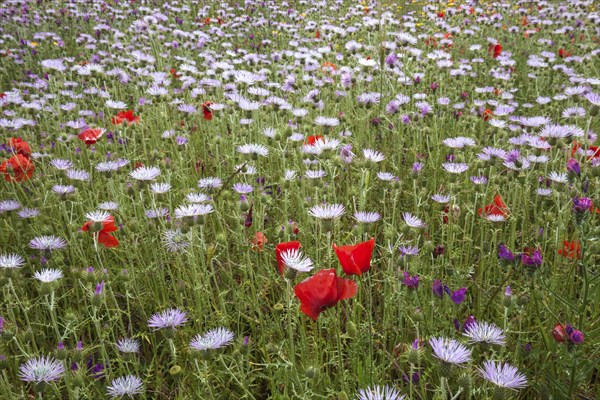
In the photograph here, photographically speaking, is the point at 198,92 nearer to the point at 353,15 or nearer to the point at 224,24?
the point at 224,24

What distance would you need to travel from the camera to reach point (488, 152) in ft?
8.03

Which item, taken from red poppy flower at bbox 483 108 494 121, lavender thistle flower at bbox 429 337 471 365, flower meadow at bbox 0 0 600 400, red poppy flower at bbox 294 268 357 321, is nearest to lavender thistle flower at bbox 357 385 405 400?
flower meadow at bbox 0 0 600 400

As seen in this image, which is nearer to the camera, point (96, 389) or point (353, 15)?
point (96, 389)

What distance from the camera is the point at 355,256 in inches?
54.3

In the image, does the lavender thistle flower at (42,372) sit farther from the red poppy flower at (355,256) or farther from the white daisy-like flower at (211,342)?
the red poppy flower at (355,256)

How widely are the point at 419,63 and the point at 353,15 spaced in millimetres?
2349

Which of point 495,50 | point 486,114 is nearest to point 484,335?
point 486,114

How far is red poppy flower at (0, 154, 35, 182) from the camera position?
267cm

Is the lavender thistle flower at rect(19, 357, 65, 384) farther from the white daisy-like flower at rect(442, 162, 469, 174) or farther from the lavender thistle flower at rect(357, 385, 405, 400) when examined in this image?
the white daisy-like flower at rect(442, 162, 469, 174)

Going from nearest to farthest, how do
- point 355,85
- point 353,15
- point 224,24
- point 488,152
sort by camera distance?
1. point 488,152
2. point 355,85
3. point 224,24
4. point 353,15

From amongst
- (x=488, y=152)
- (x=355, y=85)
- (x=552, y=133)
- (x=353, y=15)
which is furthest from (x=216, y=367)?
(x=353, y=15)

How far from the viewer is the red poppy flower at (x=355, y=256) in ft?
4.47

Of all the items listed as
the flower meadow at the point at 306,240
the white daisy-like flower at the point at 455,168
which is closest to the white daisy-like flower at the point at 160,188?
the flower meadow at the point at 306,240

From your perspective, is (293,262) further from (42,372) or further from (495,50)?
(495,50)
